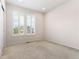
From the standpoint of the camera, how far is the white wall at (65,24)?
13.2ft

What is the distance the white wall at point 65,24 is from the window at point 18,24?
76.6 inches

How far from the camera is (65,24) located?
4566 millimetres

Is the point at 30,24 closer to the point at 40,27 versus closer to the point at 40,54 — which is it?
the point at 40,27

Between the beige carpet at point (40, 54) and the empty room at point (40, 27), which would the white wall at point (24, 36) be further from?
the beige carpet at point (40, 54)

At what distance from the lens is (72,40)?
4.19m

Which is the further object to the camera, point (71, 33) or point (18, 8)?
point (18, 8)

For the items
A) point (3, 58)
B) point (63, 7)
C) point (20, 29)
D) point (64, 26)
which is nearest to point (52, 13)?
point (63, 7)

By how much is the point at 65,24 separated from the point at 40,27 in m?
2.18

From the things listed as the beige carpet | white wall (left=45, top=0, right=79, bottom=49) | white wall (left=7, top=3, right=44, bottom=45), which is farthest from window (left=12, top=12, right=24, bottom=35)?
white wall (left=45, top=0, right=79, bottom=49)

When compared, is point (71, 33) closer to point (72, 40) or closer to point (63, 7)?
point (72, 40)

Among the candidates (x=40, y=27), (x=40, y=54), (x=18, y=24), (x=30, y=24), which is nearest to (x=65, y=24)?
(x=40, y=27)

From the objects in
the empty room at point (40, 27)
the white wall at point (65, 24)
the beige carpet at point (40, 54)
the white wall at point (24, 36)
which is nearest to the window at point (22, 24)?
the empty room at point (40, 27)

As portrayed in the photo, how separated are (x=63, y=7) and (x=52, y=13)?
1034 millimetres

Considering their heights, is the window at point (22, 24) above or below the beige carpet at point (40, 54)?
above
